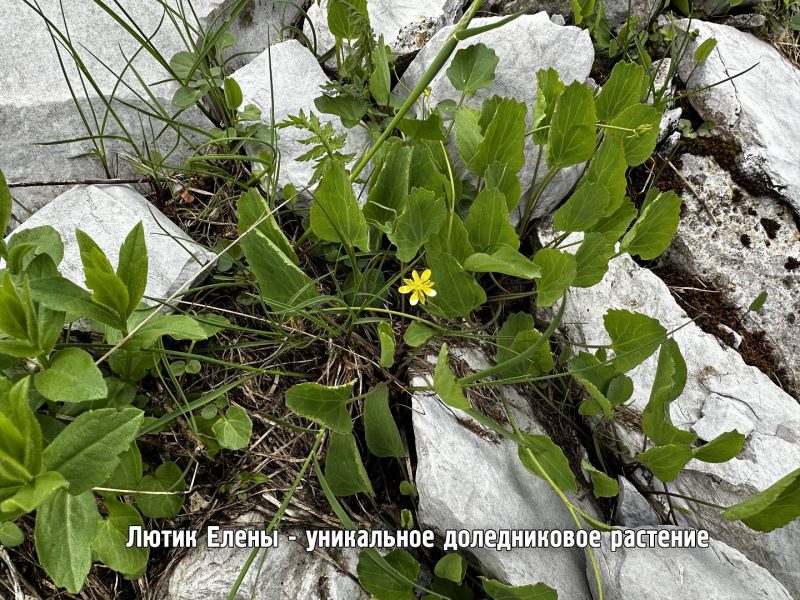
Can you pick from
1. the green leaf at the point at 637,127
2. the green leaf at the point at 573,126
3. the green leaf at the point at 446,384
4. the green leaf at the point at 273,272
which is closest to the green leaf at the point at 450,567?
the green leaf at the point at 446,384

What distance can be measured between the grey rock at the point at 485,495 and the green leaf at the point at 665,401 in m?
0.31

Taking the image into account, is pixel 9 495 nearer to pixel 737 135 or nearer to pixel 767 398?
pixel 767 398

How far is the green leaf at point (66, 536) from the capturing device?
1.03m

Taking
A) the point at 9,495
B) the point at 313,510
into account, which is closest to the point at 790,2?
the point at 313,510

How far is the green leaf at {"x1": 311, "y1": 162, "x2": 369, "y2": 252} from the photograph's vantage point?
142cm

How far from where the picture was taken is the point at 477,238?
1.53m

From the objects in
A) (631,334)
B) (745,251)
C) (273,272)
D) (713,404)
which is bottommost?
(713,404)

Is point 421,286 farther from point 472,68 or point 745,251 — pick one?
point 745,251

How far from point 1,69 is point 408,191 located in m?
1.29

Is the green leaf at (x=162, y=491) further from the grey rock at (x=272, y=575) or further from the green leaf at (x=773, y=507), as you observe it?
the green leaf at (x=773, y=507)

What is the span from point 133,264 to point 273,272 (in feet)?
1.09

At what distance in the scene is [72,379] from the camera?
45.0 inches

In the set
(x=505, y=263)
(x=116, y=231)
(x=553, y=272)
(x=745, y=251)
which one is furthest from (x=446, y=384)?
(x=745, y=251)

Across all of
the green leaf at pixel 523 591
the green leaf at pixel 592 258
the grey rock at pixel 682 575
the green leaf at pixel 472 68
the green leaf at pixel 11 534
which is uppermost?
the green leaf at pixel 472 68
